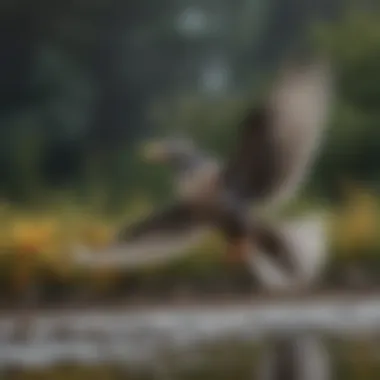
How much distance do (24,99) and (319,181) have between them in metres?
0.49

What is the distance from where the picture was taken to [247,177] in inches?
78.9

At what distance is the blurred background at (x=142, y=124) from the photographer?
6.53 ft

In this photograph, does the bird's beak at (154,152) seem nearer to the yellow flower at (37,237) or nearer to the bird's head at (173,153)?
the bird's head at (173,153)

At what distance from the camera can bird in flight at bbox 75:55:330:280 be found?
200 centimetres

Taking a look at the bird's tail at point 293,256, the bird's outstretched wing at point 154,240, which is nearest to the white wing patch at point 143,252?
the bird's outstretched wing at point 154,240

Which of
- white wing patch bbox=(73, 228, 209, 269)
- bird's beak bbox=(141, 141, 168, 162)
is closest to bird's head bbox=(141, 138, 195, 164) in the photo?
bird's beak bbox=(141, 141, 168, 162)

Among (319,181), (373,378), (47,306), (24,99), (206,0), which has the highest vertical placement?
(206,0)

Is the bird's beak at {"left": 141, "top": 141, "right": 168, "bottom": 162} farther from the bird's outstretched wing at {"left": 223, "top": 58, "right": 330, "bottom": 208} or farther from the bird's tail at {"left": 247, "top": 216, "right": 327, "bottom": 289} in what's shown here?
the bird's tail at {"left": 247, "top": 216, "right": 327, "bottom": 289}

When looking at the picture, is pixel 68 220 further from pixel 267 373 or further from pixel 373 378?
pixel 373 378

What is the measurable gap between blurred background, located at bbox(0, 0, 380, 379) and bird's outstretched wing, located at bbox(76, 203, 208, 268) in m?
0.02

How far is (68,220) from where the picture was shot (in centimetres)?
199

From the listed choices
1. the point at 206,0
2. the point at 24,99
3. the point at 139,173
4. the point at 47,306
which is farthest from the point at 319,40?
the point at 47,306

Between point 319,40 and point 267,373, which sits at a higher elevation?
point 319,40

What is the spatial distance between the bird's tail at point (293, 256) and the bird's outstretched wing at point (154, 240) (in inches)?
4.3
